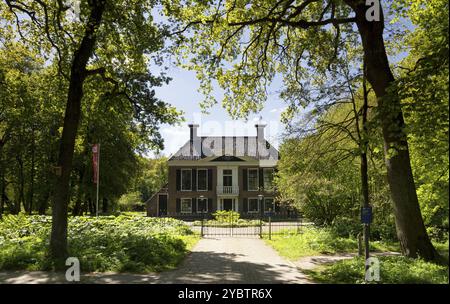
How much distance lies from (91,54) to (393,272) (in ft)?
36.2

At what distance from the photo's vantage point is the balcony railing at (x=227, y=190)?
162 feet

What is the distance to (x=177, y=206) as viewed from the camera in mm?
49062

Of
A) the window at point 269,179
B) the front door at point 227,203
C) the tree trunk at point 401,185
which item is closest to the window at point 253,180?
the window at point 269,179

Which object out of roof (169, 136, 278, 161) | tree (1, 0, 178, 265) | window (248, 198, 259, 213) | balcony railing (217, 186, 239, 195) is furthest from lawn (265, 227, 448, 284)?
roof (169, 136, 278, 161)

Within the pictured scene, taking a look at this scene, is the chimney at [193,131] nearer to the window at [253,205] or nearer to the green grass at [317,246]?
the window at [253,205]

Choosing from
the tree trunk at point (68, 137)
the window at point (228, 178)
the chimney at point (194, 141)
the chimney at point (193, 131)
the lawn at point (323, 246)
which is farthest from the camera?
the chimney at point (193, 131)

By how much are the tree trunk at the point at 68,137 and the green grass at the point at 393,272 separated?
23.3ft

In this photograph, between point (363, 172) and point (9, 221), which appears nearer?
point (363, 172)

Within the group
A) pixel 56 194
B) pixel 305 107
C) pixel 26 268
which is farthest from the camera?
pixel 305 107

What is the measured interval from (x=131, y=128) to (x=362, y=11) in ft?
29.6

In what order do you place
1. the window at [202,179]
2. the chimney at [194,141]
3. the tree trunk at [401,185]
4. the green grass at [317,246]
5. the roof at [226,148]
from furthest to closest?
1. the chimney at [194,141]
2. the roof at [226,148]
3. the window at [202,179]
4. the green grass at [317,246]
5. the tree trunk at [401,185]

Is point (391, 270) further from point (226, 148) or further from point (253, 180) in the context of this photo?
point (226, 148)

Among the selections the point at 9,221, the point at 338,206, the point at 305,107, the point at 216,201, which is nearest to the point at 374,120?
the point at 305,107
